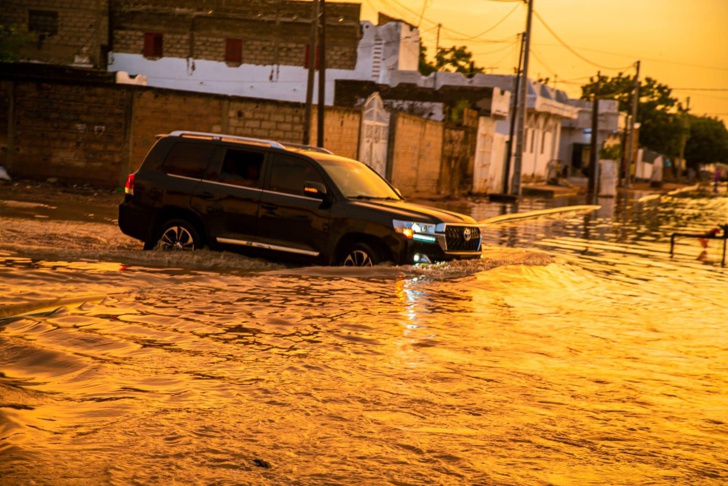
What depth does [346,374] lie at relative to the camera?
751 cm

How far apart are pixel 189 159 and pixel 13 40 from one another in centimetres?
3867

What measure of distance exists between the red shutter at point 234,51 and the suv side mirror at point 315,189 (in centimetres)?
4211

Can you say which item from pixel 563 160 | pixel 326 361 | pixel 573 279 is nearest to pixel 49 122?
pixel 573 279

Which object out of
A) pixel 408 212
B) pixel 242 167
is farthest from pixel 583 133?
pixel 408 212

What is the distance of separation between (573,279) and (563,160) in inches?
2678

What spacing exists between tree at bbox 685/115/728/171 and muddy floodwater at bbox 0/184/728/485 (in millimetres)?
142020

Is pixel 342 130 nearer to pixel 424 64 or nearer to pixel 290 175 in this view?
pixel 290 175

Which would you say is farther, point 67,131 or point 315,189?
point 67,131

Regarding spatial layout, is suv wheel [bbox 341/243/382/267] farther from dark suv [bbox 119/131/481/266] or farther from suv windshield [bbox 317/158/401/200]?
suv windshield [bbox 317/158/401/200]

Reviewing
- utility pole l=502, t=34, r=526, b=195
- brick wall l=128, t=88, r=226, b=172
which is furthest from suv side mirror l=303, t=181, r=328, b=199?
utility pole l=502, t=34, r=526, b=195

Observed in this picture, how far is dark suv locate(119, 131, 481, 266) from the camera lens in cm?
1227

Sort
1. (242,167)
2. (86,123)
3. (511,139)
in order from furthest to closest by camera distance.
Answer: (511,139) < (86,123) < (242,167)

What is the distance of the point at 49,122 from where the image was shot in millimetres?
27344

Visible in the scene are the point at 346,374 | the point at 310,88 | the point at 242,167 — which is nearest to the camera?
the point at 346,374
